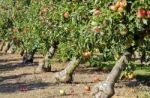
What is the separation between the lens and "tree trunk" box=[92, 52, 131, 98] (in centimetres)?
789

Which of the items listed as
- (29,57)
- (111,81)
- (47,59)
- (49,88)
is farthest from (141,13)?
(29,57)

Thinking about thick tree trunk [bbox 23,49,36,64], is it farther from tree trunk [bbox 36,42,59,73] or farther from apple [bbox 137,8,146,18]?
apple [bbox 137,8,146,18]

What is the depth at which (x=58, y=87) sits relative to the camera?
14977mm

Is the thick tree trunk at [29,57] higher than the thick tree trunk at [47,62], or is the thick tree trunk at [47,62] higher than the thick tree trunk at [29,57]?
the thick tree trunk at [47,62]

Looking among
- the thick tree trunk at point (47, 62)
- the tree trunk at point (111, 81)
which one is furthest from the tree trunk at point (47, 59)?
the tree trunk at point (111, 81)

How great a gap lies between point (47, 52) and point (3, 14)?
10.0 meters

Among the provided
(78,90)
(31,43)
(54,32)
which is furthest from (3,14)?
(78,90)

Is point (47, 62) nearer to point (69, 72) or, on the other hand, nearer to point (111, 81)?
point (69, 72)

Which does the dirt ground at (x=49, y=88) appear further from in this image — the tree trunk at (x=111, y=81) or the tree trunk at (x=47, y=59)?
the tree trunk at (x=111, y=81)

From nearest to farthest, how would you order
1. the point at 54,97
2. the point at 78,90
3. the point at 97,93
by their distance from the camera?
the point at 97,93 < the point at 54,97 < the point at 78,90

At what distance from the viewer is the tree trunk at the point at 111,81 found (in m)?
7.89

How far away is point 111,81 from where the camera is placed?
8086mm

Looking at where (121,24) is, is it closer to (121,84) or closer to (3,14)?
(121,84)

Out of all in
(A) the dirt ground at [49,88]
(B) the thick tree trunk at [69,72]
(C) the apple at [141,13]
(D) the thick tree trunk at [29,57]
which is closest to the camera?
(C) the apple at [141,13]
